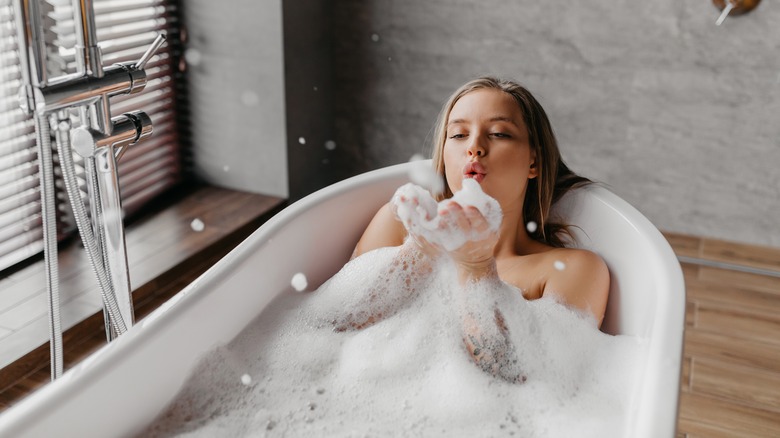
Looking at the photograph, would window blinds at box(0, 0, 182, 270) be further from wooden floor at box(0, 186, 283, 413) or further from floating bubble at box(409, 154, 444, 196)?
floating bubble at box(409, 154, 444, 196)

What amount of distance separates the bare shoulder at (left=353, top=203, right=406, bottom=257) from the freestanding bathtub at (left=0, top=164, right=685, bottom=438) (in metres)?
0.08

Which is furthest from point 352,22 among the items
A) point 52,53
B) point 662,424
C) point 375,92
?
point 662,424

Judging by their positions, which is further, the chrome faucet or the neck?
the neck

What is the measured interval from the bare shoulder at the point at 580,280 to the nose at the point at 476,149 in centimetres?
26

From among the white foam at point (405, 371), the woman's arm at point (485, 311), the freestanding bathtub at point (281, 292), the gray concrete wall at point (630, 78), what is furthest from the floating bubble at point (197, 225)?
the woman's arm at point (485, 311)

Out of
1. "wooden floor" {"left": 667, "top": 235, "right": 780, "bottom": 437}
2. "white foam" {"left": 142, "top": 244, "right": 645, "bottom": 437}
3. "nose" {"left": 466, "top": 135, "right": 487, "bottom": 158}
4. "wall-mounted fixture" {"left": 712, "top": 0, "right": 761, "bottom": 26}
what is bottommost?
"wooden floor" {"left": 667, "top": 235, "right": 780, "bottom": 437}

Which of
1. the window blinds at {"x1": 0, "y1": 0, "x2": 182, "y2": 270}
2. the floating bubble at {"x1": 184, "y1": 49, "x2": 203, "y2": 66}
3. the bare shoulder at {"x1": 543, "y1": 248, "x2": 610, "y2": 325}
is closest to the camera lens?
the bare shoulder at {"x1": 543, "y1": 248, "x2": 610, "y2": 325}

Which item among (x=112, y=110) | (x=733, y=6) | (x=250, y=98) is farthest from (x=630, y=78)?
(x=112, y=110)

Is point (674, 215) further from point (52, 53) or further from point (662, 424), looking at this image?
point (52, 53)

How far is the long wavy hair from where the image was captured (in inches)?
61.3

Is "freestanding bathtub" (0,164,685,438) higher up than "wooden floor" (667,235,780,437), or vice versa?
"freestanding bathtub" (0,164,685,438)

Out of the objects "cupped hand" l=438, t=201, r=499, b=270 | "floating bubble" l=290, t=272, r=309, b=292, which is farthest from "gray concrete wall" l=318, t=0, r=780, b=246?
"cupped hand" l=438, t=201, r=499, b=270

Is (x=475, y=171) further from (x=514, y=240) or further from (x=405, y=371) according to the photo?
(x=405, y=371)

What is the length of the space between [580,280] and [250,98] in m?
1.61
